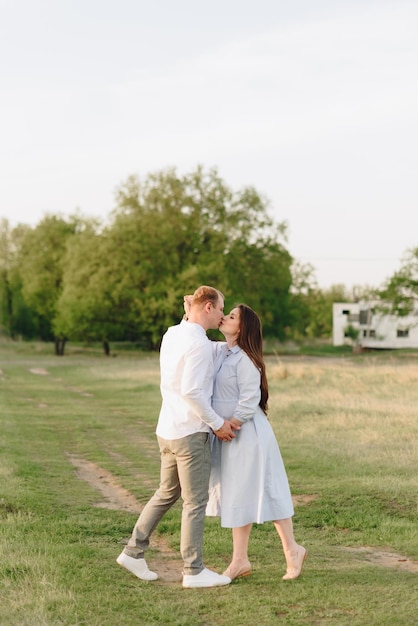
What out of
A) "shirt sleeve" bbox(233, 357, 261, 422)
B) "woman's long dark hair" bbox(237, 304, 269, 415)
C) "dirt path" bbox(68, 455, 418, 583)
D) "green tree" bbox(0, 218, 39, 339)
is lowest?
"dirt path" bbox(68, 455, 418, 583)

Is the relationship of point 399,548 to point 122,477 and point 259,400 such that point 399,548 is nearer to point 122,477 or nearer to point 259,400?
point 259,400

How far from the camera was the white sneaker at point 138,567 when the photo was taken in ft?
19.5

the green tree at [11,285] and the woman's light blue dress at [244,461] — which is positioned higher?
the green tree at [11,285]

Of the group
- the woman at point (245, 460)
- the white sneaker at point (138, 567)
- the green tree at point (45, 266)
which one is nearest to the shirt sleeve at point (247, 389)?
A: the woman at point (245, 460)

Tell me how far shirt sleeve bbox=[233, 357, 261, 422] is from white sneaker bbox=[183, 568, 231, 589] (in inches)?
43.3

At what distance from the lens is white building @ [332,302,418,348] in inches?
3688

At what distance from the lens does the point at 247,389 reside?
19.5 feet

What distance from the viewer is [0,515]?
26.2 ft

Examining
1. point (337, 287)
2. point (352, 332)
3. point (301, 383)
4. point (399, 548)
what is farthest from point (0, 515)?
point (337, 287)

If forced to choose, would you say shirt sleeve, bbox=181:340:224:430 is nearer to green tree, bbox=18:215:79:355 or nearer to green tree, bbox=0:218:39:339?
green tree, bbox=18:215:79:355

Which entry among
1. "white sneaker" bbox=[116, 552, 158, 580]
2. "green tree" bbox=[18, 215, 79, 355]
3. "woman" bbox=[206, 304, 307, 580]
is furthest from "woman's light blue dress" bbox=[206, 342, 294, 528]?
"green tree" bbox=[18, 215, 79, 355]

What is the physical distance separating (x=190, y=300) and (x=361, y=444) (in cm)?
740

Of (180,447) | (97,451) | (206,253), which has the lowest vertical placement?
(97,451)

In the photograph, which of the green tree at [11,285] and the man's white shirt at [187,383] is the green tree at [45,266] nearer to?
the green tree at [11,285]
